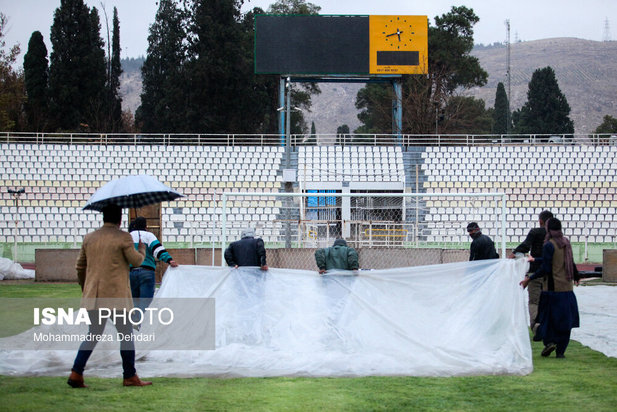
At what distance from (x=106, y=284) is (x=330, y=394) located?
219 cm

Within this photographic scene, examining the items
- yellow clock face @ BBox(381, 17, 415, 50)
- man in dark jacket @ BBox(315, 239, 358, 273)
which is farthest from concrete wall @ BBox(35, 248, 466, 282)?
yellow clock face @ BBox(381, 17, 415, 50)

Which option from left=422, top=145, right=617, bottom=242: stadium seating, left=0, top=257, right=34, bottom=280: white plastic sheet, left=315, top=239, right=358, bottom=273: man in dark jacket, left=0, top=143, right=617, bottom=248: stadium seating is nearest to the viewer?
left=315, top=239, right=358, bottom=273: man in dark jacket

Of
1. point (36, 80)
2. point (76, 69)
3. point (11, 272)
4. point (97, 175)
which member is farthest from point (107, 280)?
point (36, 80)

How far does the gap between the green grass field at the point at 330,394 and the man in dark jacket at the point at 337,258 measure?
6.42ft

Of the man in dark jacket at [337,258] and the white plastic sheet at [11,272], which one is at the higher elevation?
the man in dark jacket at [337,258]

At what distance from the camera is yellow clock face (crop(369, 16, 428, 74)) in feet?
117

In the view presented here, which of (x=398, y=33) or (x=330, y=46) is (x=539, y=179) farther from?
(x=330, y=46)

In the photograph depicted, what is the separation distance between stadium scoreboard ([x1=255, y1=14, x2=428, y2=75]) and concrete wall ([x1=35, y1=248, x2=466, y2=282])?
18935 mm

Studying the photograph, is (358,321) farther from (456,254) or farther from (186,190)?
(186,190)

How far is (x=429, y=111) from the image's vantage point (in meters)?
46.9

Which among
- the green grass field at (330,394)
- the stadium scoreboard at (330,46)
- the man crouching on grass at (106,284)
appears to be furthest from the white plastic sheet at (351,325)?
the stadium scoreboard at (330,46)

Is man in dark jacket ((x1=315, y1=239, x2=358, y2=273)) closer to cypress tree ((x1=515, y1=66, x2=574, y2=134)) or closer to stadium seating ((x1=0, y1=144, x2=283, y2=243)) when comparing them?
stadium seating ((x1=0, y1=144, x2=283, y2=243))

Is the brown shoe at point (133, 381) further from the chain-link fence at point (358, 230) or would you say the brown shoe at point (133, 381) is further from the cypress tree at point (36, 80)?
the cypress tree at point (36, 80)

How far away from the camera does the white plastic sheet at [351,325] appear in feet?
25.0
